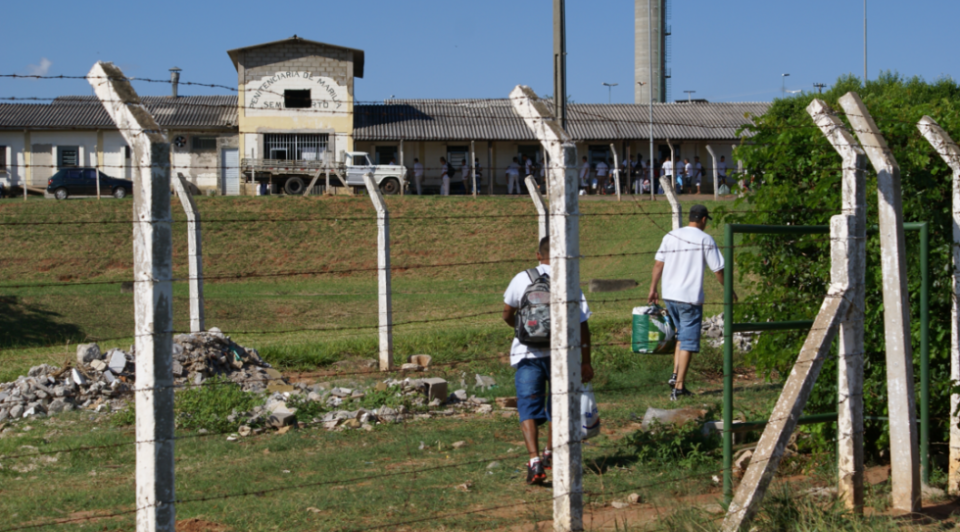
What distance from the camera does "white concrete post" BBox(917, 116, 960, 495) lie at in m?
4.59

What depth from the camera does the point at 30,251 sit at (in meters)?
20.9

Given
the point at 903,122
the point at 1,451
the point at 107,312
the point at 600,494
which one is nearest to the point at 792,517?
the point at 600,494

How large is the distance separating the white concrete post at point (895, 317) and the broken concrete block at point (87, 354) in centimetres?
731

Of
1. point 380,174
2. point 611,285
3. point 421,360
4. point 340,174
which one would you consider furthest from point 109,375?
point 380,174

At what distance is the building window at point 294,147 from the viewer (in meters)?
33.1

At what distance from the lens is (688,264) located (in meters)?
6.98

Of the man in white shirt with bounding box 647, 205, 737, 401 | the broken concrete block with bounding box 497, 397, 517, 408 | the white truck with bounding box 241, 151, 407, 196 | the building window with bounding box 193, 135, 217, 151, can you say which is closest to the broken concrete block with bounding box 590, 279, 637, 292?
the man in white shirt with bounding box 647, 205, 737, 401

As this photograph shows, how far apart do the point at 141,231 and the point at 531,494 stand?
2.52 metres

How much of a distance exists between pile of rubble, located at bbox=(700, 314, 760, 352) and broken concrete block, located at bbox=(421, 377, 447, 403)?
3448 mm

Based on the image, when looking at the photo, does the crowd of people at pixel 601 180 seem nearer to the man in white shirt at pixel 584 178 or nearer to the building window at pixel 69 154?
the man in white shirt at pixel 584 178

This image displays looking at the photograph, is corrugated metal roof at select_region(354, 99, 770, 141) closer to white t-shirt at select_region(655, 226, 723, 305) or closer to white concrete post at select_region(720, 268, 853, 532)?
white t-shirt at select_region(655, 226, 723, 305)

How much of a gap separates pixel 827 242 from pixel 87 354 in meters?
7.10

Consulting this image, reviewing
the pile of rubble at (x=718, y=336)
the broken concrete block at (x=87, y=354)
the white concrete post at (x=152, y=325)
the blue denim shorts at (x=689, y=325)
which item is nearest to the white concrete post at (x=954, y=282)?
the blue denim shorts at (x=689, y=325)

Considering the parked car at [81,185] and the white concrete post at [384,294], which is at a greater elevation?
the parked car at [81,185]
